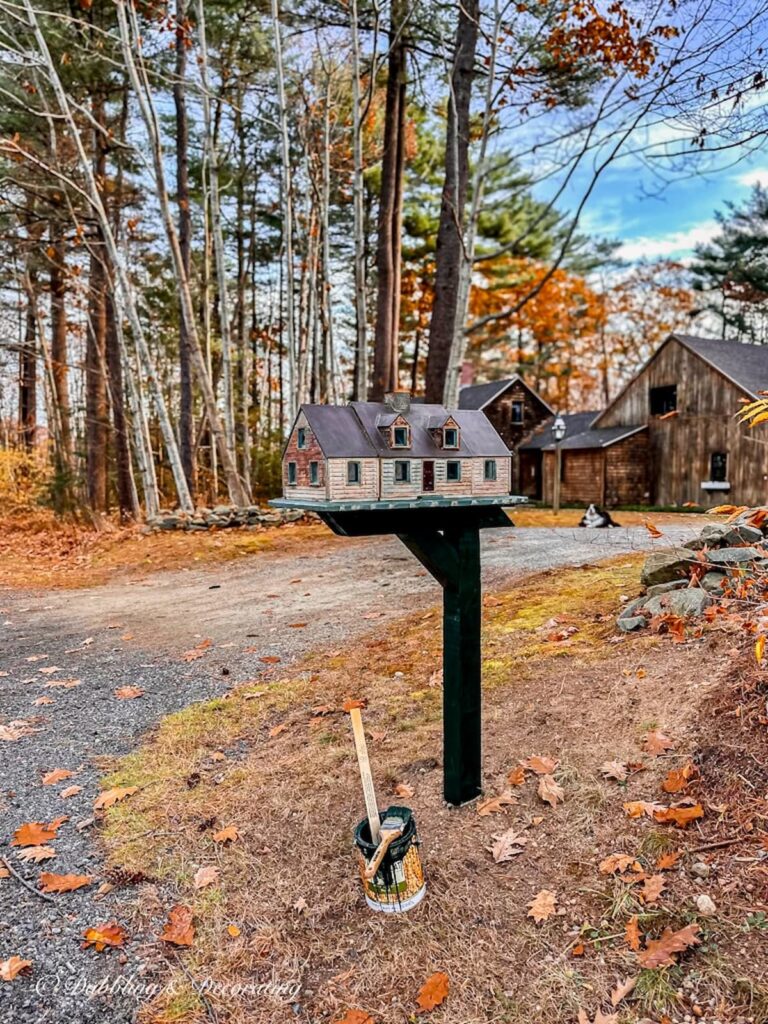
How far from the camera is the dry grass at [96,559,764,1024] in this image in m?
1.79

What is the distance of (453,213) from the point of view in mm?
8438

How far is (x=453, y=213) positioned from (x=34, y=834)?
8.56 meters

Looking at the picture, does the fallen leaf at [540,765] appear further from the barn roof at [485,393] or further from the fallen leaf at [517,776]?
the barn roof at [485,393]

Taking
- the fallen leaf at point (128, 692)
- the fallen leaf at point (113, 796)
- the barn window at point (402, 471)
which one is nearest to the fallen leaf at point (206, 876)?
the fallen leaf at point (113, 796)

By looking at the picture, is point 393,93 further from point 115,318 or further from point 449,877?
point 449,877

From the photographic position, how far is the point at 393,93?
33.2 ft

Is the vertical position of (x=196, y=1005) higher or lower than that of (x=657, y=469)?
lower

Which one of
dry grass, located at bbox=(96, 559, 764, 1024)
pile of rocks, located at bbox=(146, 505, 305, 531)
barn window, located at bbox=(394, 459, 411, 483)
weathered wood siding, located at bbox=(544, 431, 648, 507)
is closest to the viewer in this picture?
dry grass, located at bbox=(96, 559, 764, 1024)

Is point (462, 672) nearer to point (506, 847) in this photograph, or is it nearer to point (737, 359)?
point (506, 847)

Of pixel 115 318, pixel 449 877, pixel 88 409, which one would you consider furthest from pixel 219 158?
pixel 449 877

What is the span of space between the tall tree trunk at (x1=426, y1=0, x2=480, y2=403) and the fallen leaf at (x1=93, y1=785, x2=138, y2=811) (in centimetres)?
692

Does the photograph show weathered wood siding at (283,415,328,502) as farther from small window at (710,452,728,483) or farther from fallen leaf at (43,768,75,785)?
small window at (710,452,728,483)

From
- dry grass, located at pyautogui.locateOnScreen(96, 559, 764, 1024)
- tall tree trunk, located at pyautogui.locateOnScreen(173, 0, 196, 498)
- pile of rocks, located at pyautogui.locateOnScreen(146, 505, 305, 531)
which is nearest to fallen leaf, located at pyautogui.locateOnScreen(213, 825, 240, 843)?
dry grass, located at pyautogui.locateOnScreen(96, 559, 764, 1024)

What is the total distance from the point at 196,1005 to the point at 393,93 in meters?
12.0
